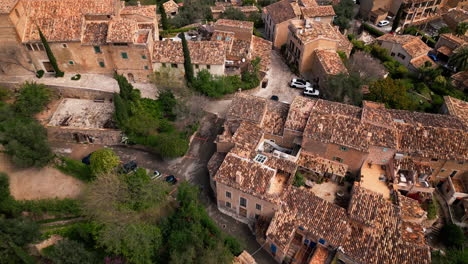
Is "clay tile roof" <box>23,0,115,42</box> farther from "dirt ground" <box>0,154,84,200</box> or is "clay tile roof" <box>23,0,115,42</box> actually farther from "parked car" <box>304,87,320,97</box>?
"parked car" <box>304,87,320,97</box>

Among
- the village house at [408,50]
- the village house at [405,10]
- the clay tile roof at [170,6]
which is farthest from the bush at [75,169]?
the village house at [405,10]

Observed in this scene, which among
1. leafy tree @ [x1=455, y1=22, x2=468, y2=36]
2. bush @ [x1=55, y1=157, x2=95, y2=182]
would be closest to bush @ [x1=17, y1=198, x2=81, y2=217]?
bush @ [x1=55, y1=157, x2=95, y2=182]

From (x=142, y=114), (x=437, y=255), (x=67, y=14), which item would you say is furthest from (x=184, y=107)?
(x=437, y=255)

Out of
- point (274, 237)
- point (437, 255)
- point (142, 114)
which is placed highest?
point (142, 114)

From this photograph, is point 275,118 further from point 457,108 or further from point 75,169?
point 457,108

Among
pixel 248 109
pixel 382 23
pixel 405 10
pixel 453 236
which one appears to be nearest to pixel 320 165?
pixel 248 109

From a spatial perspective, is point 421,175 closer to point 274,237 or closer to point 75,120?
point 274,237
